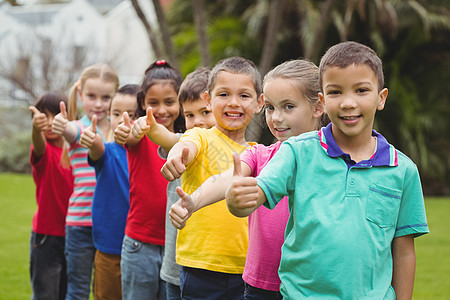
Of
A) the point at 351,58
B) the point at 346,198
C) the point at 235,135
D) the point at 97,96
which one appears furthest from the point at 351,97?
the point at 97,96

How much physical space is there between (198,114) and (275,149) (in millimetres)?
814

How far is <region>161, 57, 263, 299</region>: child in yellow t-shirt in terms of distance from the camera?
9.11ft

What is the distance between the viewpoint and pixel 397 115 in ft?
48.1

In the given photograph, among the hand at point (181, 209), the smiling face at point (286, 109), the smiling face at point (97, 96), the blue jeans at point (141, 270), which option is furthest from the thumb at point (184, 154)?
the smiling face at point (97, 96)

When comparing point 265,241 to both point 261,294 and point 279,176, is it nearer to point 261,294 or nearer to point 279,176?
point 261,294

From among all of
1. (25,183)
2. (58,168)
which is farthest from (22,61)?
(58,168)

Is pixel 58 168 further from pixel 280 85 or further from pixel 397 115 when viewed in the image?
pixel 397 115

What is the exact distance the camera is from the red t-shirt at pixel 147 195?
3.47m

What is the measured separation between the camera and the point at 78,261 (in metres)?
4.15

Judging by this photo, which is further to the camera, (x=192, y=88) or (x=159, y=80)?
(x=159, y=80)

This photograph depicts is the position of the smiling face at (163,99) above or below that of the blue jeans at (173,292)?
above

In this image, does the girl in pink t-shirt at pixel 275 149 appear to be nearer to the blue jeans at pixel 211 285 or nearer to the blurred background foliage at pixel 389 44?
the blue jeans at pixel 211 285

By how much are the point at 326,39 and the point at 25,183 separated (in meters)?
9.60

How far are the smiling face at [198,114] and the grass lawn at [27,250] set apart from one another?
3.44 m
